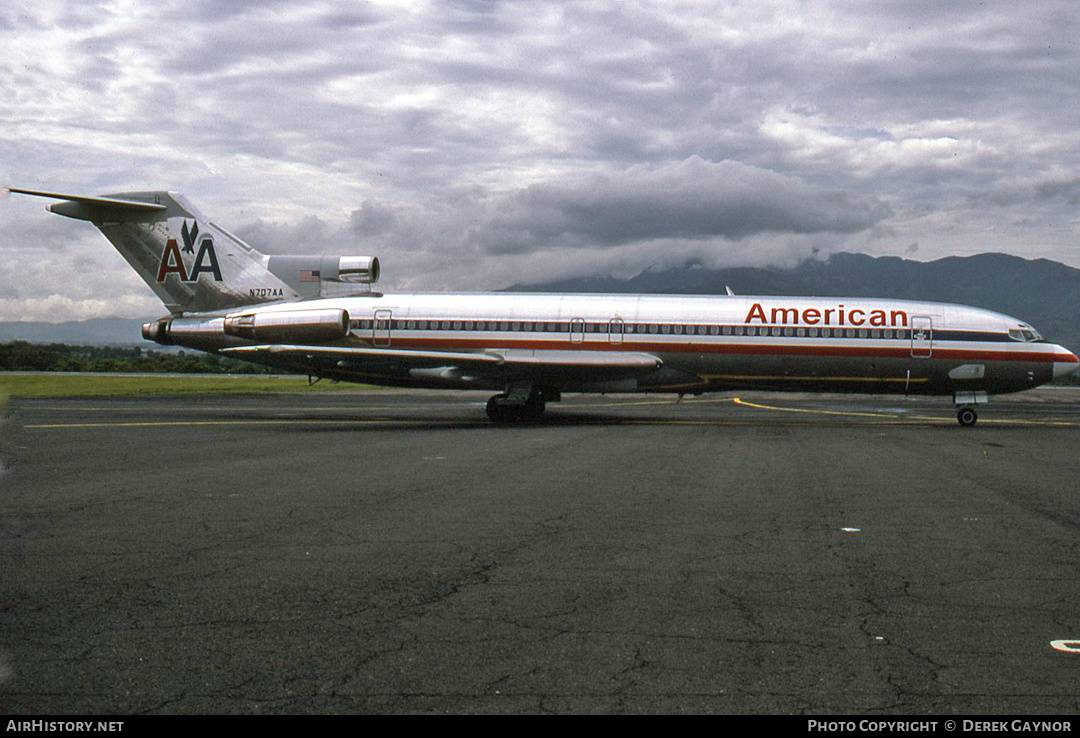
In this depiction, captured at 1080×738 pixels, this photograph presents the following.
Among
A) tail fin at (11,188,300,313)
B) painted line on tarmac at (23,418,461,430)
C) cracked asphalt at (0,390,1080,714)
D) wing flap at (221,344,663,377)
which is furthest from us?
→ tail fin at (11,188,300,313)

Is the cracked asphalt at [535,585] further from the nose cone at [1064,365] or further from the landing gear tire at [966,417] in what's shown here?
the nose cone at [1064,365]

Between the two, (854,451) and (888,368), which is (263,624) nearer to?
(854,451)

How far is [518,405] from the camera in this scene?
24.7 m

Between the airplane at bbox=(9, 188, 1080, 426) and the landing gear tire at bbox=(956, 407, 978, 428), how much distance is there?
0.04 m

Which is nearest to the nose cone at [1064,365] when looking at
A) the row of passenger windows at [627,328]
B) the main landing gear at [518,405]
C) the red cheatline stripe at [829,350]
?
the red cheatline stripe at [829,350]

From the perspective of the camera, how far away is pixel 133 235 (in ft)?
87.7

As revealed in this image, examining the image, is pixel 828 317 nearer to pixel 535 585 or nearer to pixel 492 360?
pixel 492 360

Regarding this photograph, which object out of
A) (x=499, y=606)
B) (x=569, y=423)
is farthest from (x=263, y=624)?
(x=569, y=423)

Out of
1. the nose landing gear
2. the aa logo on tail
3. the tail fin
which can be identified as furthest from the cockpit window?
the aa logo on tail

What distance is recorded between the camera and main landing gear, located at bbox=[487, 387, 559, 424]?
24.5m

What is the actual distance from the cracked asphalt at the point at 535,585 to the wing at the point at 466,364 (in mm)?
8958

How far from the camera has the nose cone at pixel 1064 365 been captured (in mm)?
24156

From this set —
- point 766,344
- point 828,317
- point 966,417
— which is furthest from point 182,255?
point 966,417

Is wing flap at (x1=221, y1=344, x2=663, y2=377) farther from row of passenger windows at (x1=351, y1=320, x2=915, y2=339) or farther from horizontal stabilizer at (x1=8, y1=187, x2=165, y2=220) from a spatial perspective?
horizontal stabilizer at (x1=8, y1=187, x2=165, y2=220)
